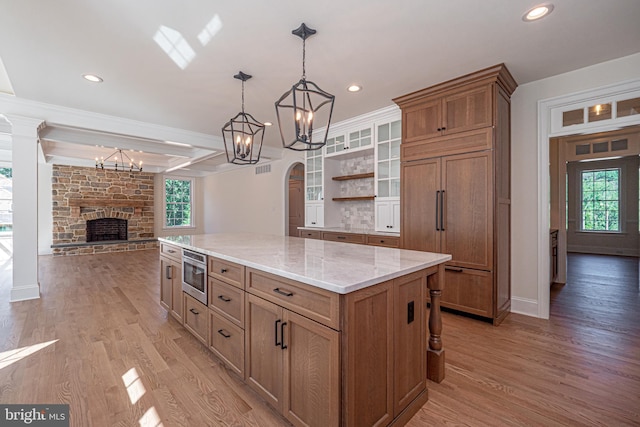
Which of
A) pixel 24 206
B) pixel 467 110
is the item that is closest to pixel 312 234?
pixel 467 110

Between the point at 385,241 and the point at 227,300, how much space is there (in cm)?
243

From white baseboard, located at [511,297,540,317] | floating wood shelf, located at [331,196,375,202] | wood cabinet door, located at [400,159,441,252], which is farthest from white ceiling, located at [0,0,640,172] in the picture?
white baseboard, located at [511,297,540,317]

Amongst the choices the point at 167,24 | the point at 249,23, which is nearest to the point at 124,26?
the point at 167,24

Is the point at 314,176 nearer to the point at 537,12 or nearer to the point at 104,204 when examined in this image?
the point at 537,12

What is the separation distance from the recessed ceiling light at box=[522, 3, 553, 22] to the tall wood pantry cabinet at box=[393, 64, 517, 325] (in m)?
0.69

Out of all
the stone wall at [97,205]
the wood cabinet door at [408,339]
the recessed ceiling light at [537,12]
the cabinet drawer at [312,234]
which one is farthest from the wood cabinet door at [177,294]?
the stone wall at [97,205]

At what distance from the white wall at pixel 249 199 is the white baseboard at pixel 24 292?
4214 mm

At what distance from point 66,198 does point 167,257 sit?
7281mm

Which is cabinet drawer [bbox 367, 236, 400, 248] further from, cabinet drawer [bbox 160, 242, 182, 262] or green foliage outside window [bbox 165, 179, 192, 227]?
green foliage outside window [bbox 165, 179, 192, 227]

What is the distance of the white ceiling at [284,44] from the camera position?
208 centimetres

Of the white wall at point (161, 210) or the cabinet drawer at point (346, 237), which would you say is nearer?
the cabinet drawer at point (346, 237)

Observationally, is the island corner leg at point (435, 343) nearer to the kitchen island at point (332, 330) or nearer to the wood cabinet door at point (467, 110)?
the kitchen island at point (332, 330)

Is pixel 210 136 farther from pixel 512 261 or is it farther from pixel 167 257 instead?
pixel 512 261

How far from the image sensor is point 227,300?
208 centimetres
